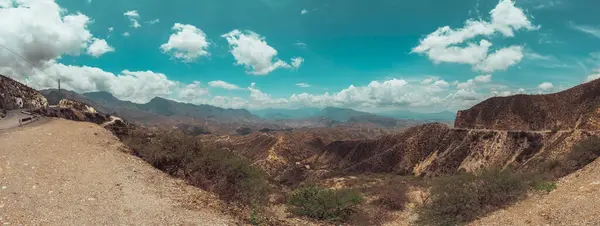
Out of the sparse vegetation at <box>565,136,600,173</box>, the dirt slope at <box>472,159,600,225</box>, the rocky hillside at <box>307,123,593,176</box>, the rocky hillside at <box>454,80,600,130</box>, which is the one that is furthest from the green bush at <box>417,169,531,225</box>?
the rocky hillside at <box>454,80,600,130</box>

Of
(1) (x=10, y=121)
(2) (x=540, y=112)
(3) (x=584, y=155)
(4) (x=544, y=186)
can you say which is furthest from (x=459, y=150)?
(1) (x=10, y=121)

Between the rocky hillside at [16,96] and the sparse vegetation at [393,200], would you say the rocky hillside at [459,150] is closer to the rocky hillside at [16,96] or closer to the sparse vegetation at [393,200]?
the sparse vegetation at [393,200]

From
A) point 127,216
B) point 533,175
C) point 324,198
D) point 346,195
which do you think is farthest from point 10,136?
point 533,175

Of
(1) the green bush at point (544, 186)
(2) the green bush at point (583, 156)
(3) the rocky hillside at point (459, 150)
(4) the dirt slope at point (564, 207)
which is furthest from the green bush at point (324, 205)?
(3) the rocky hillside at point (459, 150)

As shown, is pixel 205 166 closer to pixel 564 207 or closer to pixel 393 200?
pixel 564 207

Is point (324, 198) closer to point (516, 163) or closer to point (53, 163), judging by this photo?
point (53, 163)
